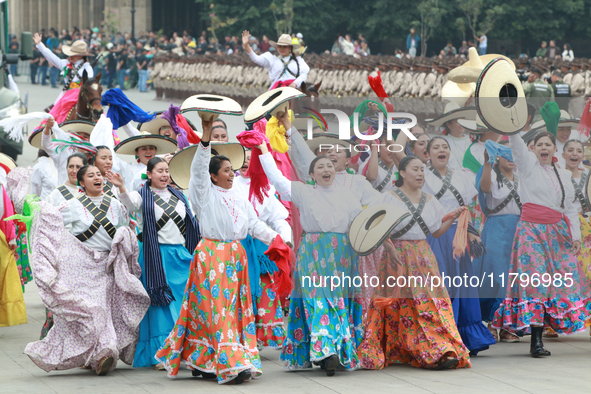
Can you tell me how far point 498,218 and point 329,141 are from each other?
1537mm

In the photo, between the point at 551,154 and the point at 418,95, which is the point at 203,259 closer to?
the point at 551,154

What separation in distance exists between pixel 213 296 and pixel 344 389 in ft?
3.45

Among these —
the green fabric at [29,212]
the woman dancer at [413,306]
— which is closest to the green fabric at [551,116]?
the woman dancer at [413,306]

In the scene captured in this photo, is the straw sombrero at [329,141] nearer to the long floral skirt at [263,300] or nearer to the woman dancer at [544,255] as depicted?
the long floral skirt at [263,300]

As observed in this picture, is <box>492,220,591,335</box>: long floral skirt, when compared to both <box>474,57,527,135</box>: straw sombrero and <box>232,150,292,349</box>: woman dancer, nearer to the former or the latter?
<box>474,57,527,135</box>: straw sombrero

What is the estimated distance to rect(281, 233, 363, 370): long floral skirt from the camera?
6277mm

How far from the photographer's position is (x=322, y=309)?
20.7 ft

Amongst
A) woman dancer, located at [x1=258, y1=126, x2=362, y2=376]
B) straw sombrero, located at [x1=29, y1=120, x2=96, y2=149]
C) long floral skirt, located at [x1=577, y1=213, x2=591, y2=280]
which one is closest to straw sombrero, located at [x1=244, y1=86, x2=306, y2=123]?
woman dancer, located at [x1=258, y1=126, x2=362, y2=376]

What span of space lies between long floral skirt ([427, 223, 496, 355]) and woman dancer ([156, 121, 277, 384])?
1507mm

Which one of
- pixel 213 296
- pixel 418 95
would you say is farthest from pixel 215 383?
pixel 418 95

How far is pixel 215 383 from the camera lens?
612 cm

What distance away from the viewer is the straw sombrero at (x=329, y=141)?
22.0 feet

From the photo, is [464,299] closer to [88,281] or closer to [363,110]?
[363,110]

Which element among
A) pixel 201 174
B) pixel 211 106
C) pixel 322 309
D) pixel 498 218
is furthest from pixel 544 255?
pixel 211 106
